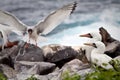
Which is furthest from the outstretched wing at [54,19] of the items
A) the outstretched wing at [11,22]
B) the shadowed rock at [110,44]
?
the shadowed rock at [110,44]

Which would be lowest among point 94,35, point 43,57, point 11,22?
point 43,57

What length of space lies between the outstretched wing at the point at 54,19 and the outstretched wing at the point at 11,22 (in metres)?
0.13

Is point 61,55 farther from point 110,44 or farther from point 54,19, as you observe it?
point 110,44

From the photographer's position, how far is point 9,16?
5.11 m

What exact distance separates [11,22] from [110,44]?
37.3 inches

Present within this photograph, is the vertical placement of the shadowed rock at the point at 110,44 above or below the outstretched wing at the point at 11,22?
below

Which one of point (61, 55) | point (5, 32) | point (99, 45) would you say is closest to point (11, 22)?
point (5, 32)

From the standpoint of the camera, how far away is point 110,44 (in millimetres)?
5289

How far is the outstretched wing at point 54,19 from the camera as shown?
16.7ft

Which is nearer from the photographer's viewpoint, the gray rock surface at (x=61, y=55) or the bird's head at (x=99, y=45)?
the bird's head at (x=99, y=45)

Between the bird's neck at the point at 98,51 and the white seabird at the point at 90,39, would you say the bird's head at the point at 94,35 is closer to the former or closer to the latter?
the white seabird at the point at 90,39

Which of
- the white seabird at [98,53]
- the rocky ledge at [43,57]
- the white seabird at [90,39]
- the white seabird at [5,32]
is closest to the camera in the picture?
the white seabird at [98,53]

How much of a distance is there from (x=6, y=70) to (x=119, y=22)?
124cm

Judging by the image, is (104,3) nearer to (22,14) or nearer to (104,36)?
(104,36)
